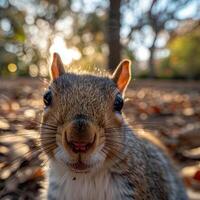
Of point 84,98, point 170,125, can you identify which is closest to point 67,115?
point 84,98

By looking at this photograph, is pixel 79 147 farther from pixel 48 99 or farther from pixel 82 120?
→ pixel 48 99

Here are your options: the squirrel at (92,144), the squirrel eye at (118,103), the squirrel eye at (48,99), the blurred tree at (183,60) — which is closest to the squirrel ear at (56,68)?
the squirrel at (92,144)

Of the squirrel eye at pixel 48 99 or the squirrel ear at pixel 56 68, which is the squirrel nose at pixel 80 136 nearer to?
the squirrel eye at pixel 48 99

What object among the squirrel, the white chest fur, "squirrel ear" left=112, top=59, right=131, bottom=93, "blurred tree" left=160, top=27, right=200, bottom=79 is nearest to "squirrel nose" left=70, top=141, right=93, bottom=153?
the squirrel

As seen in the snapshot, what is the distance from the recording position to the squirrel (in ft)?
6.09

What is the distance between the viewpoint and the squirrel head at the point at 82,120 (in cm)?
183

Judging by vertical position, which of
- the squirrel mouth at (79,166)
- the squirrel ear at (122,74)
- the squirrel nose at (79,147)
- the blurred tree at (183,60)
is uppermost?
the blurred tree at (183,60)

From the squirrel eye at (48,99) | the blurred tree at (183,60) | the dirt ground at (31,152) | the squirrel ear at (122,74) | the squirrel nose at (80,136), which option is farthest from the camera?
the blurred tree at (183,60)

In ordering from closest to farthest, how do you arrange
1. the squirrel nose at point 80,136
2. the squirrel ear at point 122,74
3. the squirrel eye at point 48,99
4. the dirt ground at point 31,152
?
the squirrel nose at point 80,136 → the squirrel eye at point 48,99 → the squirrel ear at point 122,74 → the dirt ground at point 31,152

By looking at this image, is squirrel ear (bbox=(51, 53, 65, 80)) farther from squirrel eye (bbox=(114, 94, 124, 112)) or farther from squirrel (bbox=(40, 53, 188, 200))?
squirrel eye (bbox=(114, 94, 124, 112))

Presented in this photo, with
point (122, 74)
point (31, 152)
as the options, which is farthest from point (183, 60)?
point (31, 152)

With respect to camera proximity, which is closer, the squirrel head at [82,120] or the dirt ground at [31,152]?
the squirrel head at [82,120]

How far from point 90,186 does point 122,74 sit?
0.57 metres

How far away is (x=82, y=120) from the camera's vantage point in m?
1.85
